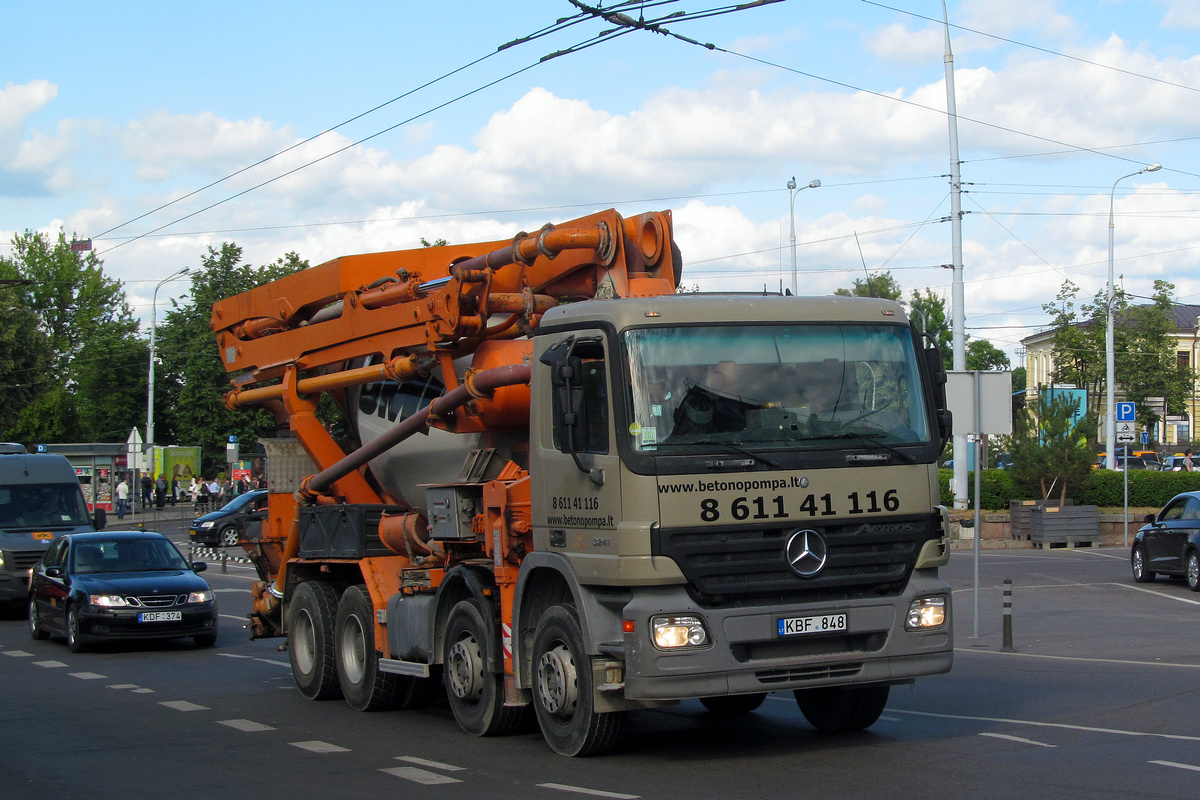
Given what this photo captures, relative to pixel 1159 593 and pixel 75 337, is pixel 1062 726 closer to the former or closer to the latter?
pixel 1159 593

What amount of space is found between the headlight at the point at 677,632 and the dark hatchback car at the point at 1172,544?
52.8 feet

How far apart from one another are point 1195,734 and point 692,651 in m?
3.84

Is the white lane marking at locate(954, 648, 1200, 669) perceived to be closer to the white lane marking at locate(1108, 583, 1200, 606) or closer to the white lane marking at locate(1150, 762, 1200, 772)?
the white lane marking at locate(1150, 762, 1200, 772)

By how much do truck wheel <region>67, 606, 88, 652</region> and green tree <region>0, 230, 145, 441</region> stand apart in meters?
61.5

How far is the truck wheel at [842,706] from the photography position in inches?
373

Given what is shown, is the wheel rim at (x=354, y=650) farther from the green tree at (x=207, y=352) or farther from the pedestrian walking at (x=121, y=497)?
the green tree at (x=207, y=352)

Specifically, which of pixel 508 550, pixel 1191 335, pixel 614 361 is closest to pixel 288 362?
pixel 508 550

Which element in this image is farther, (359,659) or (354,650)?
(354,650)

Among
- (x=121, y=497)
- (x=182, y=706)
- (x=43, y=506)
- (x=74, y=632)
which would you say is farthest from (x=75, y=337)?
(x=182, y=706)

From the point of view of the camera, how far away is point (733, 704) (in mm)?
10852

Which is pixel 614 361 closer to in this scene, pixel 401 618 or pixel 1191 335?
pixel 401 618

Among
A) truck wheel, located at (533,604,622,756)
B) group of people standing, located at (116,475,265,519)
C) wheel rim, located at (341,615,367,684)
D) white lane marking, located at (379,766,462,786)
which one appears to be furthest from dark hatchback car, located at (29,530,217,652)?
group of people standing, located at (116,475,265,519)

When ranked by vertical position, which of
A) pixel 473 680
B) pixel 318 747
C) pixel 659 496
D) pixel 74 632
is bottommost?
pixel 74 632

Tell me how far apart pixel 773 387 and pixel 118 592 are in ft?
A: 37.5
